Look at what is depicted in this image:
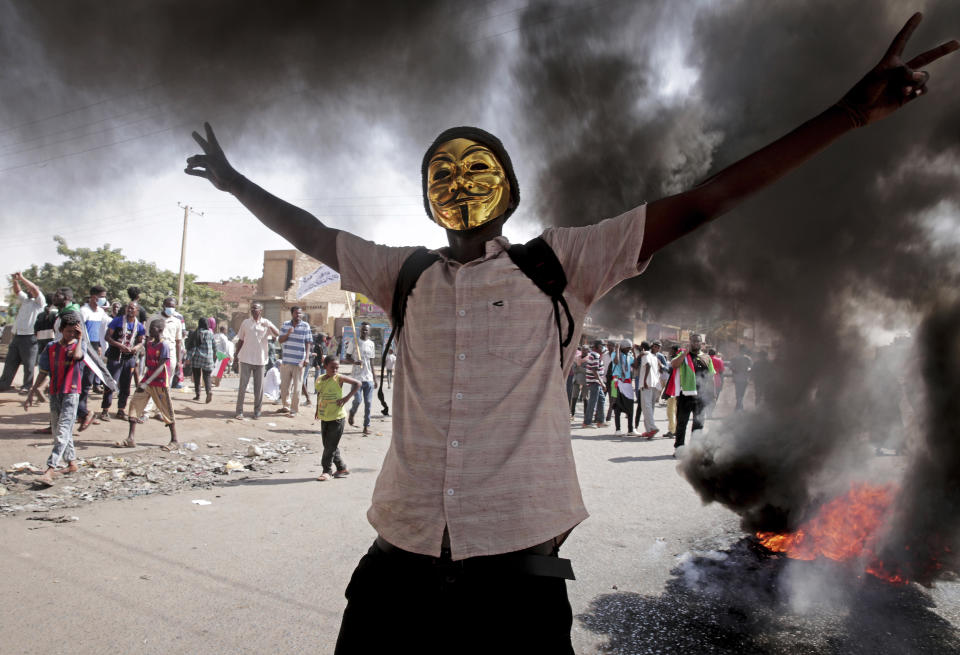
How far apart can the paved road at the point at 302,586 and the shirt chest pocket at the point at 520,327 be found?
185 cm

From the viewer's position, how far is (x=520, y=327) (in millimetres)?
1335

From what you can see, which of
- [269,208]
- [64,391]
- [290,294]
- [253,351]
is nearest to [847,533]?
[269,208]

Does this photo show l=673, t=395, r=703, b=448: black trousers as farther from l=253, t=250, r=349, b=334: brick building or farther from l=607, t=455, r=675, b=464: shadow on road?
l=253, t=250, r=349, b=334: brick building

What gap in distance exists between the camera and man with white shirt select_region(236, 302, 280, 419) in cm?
870

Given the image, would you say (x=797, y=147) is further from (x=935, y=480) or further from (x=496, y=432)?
(x=935, y=480)

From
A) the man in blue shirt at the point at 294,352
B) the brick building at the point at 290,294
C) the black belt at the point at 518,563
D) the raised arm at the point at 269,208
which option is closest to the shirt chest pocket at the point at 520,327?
the black belt at the point at 518,563

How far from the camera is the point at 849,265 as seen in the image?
4516mm

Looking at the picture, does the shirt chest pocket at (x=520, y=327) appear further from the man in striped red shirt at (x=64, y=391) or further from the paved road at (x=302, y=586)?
the man in striped red shirt at (x=64, y=391)

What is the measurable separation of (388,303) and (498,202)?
0.39m

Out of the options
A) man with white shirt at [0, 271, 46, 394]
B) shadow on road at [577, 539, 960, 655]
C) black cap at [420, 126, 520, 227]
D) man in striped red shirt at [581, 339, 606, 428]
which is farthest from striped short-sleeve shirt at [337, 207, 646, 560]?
man in striped red shirt at [581, 339, 606, 428]

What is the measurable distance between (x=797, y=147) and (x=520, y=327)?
72 centimetres

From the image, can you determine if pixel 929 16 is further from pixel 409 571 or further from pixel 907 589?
pixel 409 571

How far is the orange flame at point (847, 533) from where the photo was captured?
3.46 metres

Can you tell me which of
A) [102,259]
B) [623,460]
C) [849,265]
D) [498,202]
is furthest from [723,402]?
[102,259]
